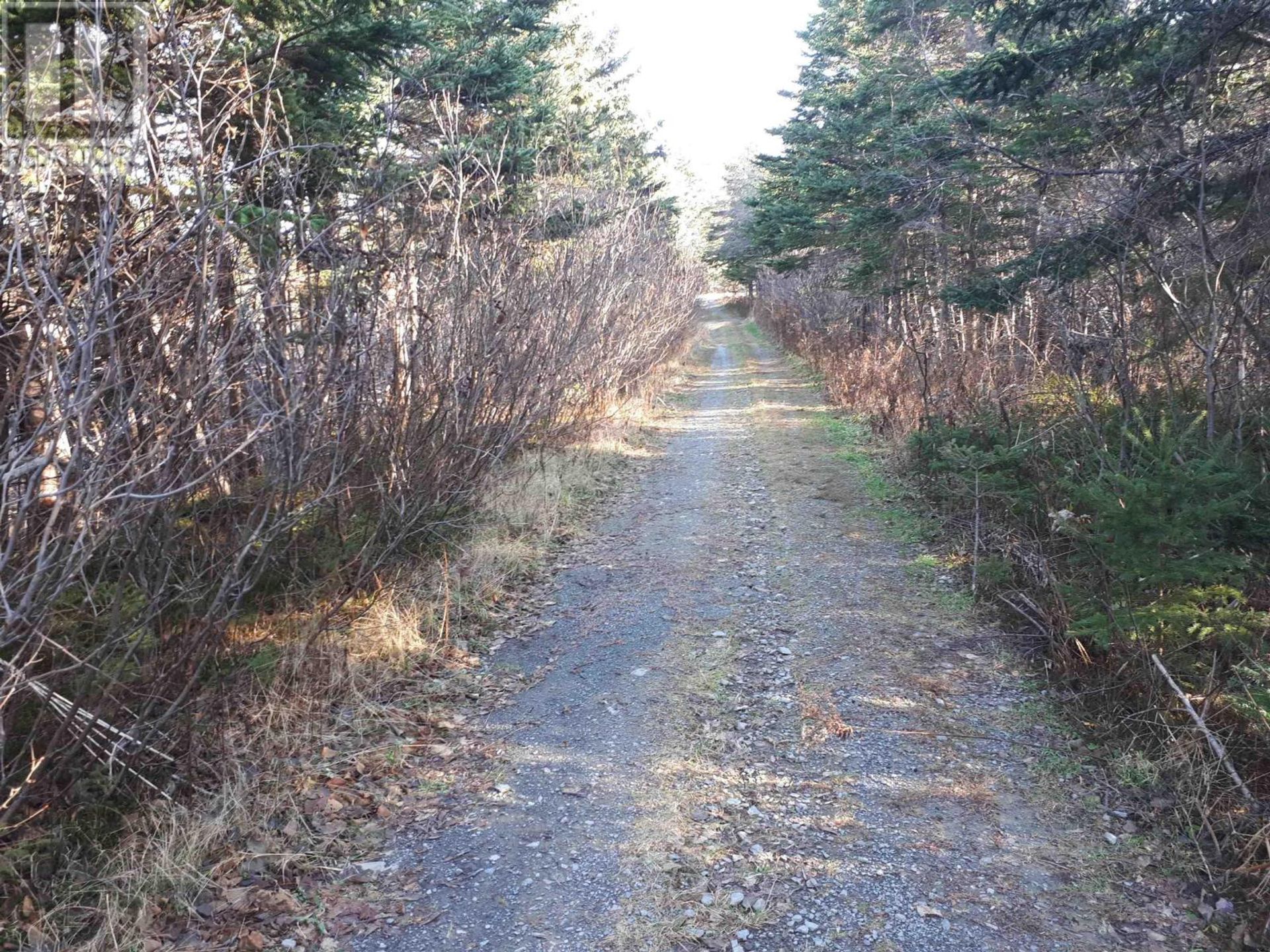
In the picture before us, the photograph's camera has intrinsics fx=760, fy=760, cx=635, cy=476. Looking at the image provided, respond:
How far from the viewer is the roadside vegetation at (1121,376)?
3809 millimetres

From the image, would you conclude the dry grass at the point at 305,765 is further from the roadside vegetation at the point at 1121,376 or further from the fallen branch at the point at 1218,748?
the roadside vegetation at the point at 1121,376

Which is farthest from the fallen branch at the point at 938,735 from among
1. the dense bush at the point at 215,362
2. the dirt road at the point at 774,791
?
the dense bush at the point at 215,362

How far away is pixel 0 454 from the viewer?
2639 mm

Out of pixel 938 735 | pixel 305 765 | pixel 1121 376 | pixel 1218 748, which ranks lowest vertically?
pixel 305 765

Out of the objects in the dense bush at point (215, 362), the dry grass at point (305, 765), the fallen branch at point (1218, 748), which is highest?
the dense bush at point (215, 362)

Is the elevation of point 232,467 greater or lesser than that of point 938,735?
greater

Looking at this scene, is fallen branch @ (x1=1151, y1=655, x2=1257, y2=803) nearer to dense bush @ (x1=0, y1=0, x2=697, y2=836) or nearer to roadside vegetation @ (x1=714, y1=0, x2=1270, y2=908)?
roadside vegetation @ (x1=714, y1=0, x2=1270, y2=908)

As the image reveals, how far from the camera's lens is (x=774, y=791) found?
3854 mm

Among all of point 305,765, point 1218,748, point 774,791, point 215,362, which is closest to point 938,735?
point 774,791

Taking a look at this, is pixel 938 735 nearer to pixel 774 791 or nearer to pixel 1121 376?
pixel 774 791

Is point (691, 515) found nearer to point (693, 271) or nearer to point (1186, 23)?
point (1186, 23)

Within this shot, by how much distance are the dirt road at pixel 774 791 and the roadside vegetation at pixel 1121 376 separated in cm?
54

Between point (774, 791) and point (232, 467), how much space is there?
3318mm

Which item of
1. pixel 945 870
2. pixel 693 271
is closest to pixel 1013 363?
pixel 945 870
